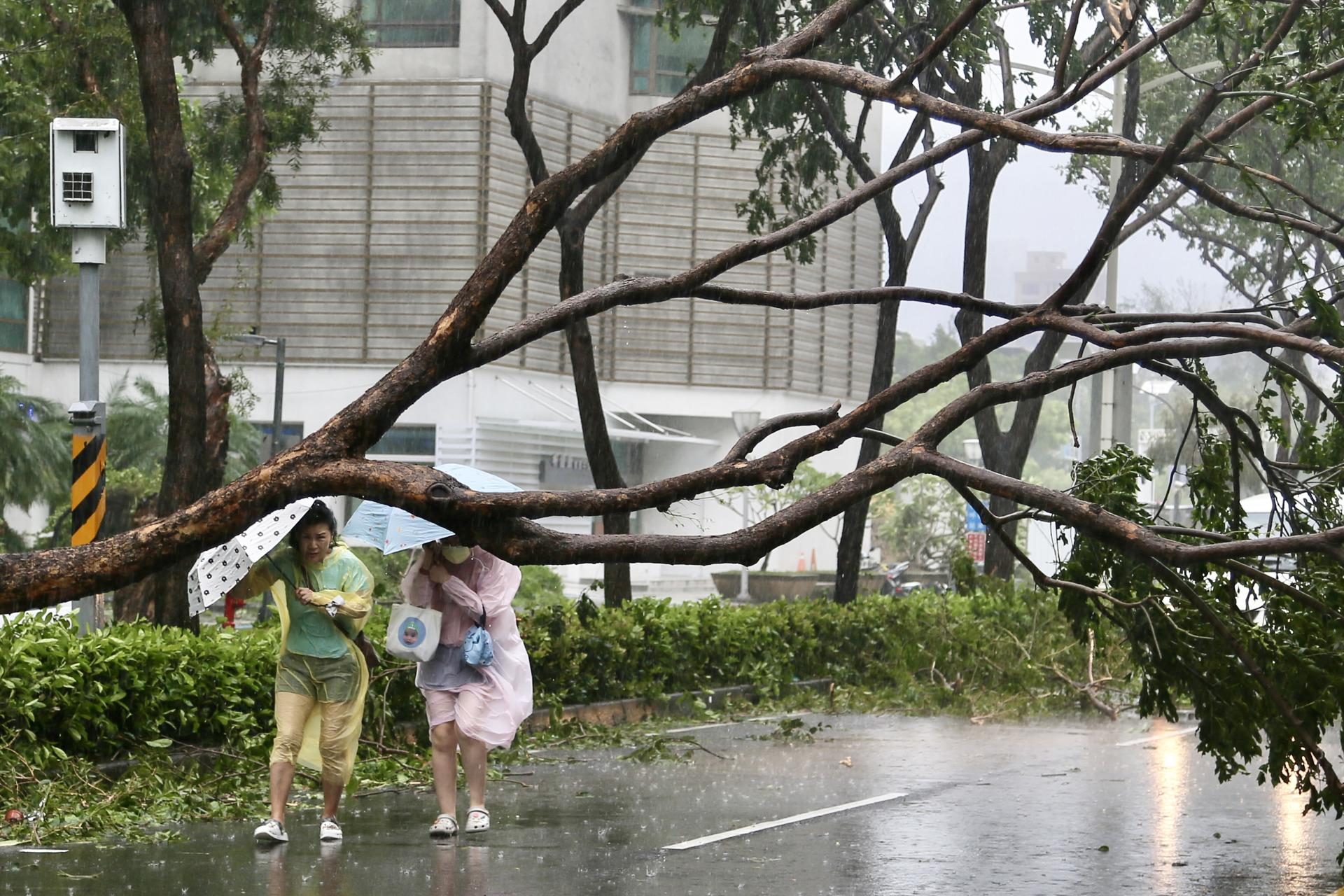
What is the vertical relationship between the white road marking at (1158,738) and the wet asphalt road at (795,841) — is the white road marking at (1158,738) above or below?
below

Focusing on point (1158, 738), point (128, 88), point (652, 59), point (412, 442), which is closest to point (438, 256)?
point (412, 442)

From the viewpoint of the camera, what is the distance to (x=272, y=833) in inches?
364

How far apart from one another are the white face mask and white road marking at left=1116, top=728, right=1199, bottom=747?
7.69 m

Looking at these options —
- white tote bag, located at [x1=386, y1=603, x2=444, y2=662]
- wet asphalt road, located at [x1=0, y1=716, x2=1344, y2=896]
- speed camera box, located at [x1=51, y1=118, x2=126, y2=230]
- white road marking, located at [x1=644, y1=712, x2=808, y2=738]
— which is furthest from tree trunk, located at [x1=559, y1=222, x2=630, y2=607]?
white tote bag, located at [x1=386, y1=603, x2=444, y2=662]

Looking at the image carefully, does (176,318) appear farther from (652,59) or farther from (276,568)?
(652,59)

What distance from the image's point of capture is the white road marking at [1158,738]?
15578 millimetres

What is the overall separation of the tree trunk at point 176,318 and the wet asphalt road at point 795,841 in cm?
333

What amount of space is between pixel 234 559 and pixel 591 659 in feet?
25.3

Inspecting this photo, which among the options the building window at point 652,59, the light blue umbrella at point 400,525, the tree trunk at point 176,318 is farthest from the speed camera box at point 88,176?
the building window at point 652,59

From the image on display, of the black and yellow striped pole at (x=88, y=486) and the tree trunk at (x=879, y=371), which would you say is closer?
the black and yellow striped pole at (x=88, y=486)

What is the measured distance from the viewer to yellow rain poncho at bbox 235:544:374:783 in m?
9.36

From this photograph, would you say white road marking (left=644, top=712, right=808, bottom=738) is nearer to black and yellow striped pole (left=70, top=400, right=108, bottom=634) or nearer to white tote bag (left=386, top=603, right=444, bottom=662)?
black and yellow striped pole (left=70, top=400, right=108, bottom=634)

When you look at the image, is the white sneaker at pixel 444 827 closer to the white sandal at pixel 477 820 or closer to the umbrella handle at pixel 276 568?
the white sandal at pixel 477 820

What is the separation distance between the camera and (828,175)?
2150cm
